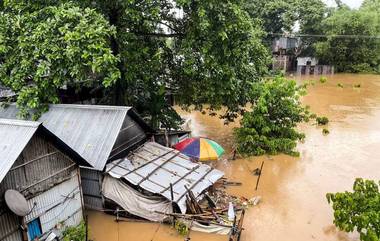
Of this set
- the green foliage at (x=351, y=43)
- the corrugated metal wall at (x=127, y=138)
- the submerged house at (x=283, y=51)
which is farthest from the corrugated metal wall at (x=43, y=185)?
the green foliage at (x=351, y=43)

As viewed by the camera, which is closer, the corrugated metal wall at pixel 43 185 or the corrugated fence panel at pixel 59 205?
the corrugated metal wall at pixel 43 185

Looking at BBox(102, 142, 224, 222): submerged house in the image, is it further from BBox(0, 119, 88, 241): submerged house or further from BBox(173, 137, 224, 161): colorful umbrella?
BBox(173, 137, 224, 161): colorful umbrella

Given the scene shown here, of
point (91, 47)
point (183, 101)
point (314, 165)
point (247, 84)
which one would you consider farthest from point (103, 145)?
point (314, 165)

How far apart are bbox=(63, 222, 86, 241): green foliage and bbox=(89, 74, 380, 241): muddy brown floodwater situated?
88 cm

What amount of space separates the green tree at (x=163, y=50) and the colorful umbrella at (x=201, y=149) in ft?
5.53

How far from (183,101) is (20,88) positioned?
20.1ft

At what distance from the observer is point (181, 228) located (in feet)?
31.4

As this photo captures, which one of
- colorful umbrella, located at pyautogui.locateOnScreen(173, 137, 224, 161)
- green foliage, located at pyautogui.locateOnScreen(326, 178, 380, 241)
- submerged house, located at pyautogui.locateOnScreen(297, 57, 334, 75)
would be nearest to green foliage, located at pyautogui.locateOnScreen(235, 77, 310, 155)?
colorful umbrella, located at pyautogui.locateOnScreen(173, 137, 224, 161)

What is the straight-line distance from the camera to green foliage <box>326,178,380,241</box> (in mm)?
8320

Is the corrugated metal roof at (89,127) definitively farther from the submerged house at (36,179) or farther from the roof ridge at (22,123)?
the roof ridge at (22,123)

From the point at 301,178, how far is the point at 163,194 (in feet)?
23.2

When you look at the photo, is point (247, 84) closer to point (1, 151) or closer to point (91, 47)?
point (91, 47)

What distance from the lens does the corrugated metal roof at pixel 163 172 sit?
9.72 m

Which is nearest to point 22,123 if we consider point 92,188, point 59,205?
point 59,205
